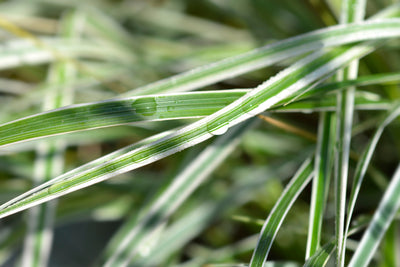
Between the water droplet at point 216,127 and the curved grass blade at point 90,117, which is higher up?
the curved grass blade at point 90,117

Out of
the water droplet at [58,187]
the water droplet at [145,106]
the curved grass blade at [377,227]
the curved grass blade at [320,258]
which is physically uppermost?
the water droplet at [145,106]

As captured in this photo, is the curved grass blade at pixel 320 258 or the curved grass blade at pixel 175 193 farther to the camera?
the curved grass blade at pixel 175 193

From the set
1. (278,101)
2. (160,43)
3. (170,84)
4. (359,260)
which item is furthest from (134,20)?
(359,260)

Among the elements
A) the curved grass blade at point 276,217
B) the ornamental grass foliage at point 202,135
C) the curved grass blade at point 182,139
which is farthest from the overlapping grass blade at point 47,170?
the curved grass blade at point 276,217

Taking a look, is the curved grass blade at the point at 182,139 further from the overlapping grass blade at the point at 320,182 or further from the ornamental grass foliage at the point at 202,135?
the overlapping grass blade at the point at 320,182

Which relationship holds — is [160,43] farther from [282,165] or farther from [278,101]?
[278,101]

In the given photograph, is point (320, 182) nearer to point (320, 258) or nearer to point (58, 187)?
point (320, 258)
